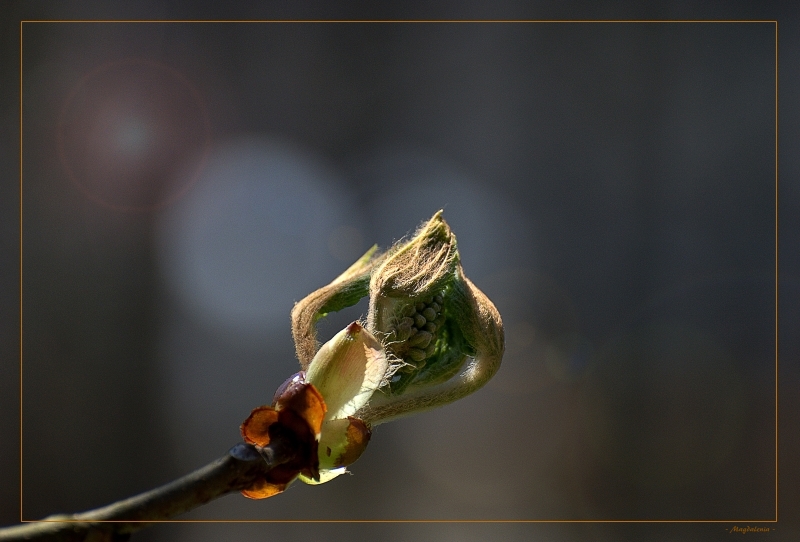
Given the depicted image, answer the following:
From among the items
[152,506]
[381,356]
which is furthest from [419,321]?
[152,506]

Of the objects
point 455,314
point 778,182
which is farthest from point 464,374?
point 778,182

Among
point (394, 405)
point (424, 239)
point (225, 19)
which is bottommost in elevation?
point (394, 405)

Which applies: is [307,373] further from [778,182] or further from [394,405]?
[778,182]

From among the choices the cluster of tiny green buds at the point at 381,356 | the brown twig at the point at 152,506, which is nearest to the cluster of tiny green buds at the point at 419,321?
the cluster of tiny green buds at the point at 381,356

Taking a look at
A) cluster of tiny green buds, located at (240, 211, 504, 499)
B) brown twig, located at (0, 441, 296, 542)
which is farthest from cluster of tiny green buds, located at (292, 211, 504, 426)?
brown twig, located at (0, 441, 296, 542)

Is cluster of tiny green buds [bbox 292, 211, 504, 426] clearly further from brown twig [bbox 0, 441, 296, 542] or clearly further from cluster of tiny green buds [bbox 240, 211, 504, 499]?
brown twig [bbox 0, 441, 296, 542]

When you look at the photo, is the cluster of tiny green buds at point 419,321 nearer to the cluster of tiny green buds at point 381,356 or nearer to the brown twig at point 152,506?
the cluster of tiny green buds at point 381,356

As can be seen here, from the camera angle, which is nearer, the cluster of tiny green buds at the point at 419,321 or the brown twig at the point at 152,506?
the brown twig at the point at 152,506

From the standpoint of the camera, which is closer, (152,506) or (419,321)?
(152,506)

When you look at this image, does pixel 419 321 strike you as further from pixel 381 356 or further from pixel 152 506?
pixel 152 506
